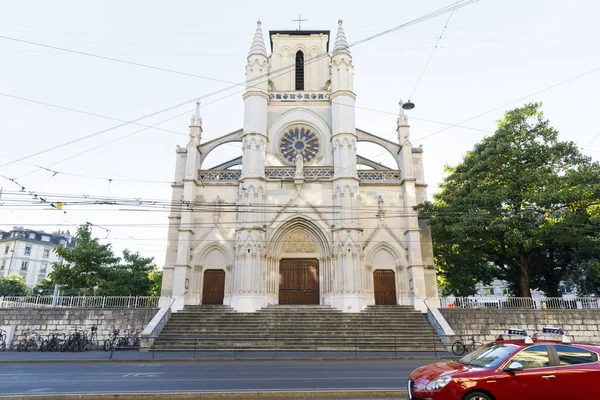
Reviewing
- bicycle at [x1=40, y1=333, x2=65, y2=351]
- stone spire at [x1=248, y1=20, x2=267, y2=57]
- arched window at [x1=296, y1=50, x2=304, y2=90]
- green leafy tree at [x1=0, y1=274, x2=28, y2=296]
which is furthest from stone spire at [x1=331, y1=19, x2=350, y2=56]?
green leafy tree at [x1=0, y1=274, x2=28, y2=296]

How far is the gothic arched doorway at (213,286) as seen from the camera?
2355cm

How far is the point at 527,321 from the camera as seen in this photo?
19.0 metres

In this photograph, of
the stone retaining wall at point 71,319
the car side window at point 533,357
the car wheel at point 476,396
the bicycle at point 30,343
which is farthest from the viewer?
the stone retaining wall at point 71,319

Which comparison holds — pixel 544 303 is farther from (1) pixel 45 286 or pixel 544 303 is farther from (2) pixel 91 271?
→ (1) pixel 45 286

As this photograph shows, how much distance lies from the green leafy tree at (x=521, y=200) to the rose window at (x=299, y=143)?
871 cm

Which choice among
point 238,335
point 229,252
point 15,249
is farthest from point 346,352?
point 15,249

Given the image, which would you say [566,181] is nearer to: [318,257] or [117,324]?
[318,257]

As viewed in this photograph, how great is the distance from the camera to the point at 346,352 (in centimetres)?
1644

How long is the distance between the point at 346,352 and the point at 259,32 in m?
24.4

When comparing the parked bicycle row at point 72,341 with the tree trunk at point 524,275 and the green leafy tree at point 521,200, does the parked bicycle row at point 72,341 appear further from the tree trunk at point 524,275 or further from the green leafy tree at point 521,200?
the tree trunk at point 524,275

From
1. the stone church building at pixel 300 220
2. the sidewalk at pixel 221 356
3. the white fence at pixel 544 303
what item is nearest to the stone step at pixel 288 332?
the sidewalk at pixel 221 356

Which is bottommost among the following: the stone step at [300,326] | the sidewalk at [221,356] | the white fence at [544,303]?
the sidewalk at [221,356]

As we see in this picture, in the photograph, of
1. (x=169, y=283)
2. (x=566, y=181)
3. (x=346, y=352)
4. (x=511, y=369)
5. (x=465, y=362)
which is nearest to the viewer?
(x=511, y=369)

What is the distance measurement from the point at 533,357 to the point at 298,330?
566 inches
